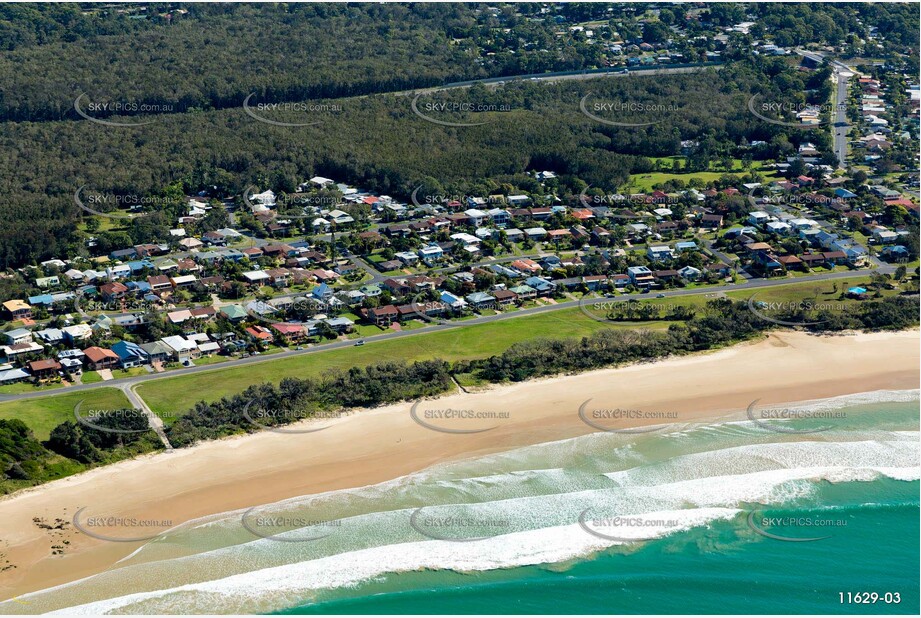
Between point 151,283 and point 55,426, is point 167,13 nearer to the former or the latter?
point 151,283

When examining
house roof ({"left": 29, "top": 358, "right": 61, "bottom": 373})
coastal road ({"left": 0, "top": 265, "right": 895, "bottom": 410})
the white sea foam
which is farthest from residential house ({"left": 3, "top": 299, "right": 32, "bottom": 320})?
the white sea foam

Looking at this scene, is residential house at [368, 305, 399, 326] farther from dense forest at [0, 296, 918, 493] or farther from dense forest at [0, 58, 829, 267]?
dense forest at [0, 58, 829, 267]

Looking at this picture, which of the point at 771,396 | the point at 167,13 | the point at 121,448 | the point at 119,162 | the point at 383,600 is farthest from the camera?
the point at 167,13

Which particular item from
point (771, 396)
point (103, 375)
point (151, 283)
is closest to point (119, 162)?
point (151, 283)

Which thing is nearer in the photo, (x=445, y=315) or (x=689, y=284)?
(x=445, y=315)

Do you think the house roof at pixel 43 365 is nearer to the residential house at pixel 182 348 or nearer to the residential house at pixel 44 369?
the residential house at pixel 44 369

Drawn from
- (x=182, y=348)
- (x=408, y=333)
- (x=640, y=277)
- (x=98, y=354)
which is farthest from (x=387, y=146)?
(x=98, y=354)

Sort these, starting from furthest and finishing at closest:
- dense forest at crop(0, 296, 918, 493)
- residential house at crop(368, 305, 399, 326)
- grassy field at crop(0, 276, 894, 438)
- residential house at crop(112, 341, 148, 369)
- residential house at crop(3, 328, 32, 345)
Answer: residential house at crop(368, 305, 399, 326)
residential house at crop(3, 328, 32, 345)
residential house at crop(112, 341, 148, 369)
grassy field at crop(0, 276, 894, 438)
dense forest at crop(0, 296, 918, 493)
